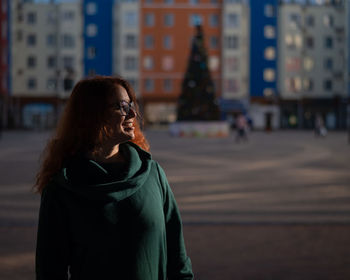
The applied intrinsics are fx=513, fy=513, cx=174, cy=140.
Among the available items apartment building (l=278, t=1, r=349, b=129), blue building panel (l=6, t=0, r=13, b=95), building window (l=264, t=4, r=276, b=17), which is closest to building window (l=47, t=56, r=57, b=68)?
blue building panel (l=6, t=0, r=13, b=95)

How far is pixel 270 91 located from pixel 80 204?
65523mm

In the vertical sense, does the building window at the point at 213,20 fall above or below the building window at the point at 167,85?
above

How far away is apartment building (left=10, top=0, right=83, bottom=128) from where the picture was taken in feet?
213

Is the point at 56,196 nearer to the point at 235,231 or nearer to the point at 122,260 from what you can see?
the point at 122,260

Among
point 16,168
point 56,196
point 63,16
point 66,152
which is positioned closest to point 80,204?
point 56,196

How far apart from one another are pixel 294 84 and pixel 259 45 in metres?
6.80

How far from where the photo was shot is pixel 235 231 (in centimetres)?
627

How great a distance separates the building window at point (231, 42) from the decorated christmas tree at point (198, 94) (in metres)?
26.9

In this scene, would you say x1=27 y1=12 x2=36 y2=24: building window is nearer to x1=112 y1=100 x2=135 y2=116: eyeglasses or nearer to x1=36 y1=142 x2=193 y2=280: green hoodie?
x1=112 y1=100 x2=135 y2=116: eyeglasses

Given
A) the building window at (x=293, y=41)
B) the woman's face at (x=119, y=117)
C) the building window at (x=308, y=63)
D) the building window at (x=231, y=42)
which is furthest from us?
the building window at (x=308, y=63)

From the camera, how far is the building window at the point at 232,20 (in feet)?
214

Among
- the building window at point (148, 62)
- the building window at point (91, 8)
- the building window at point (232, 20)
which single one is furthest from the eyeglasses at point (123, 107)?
the building window at point (91, 8)

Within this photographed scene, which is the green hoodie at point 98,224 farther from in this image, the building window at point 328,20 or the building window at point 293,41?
the building window at point 328,20

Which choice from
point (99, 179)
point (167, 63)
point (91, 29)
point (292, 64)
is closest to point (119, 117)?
point (99, 179)
